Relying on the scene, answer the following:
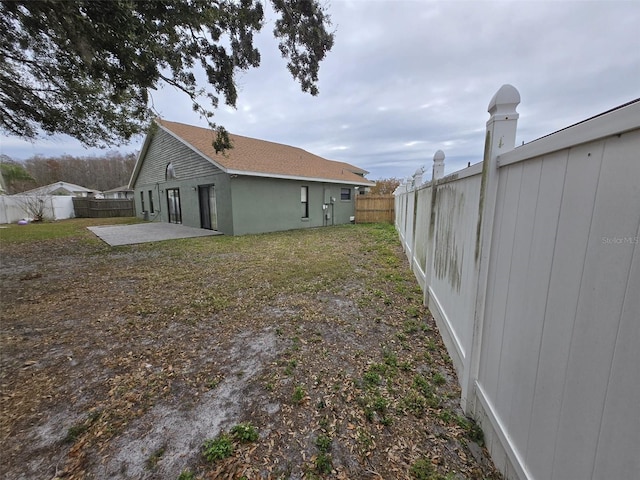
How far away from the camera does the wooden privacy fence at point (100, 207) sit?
2005 cm

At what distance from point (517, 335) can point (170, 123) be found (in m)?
15.9

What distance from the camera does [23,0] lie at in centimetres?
273

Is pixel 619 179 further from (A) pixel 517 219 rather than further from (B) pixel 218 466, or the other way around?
(B) pixel 218 466

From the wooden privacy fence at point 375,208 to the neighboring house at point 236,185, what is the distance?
1.74 ft

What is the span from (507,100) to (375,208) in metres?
13.7

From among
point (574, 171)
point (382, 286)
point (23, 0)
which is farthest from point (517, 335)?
point (23, 0)

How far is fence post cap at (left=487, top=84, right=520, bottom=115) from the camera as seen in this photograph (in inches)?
61.2

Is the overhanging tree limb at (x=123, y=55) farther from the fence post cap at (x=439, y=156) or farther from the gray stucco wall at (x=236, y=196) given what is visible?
the gray stucco wall at (x=236, y=196)

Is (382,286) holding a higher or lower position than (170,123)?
lower

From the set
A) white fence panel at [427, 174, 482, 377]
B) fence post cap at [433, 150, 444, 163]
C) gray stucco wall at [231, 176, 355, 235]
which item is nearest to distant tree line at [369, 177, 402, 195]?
gray stucco wall at [231, 176, 355, 235]

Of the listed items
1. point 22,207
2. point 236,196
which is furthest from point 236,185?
point 22,207

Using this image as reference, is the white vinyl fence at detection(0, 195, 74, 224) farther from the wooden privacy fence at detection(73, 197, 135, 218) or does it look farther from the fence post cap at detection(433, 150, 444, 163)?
the fence post cap at detection(433, 150, 444, 163)

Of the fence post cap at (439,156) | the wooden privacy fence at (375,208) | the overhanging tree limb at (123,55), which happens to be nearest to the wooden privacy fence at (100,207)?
the overhanging tree limb at (123,55)

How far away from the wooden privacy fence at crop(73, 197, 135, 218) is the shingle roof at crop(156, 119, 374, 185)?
11.4m
